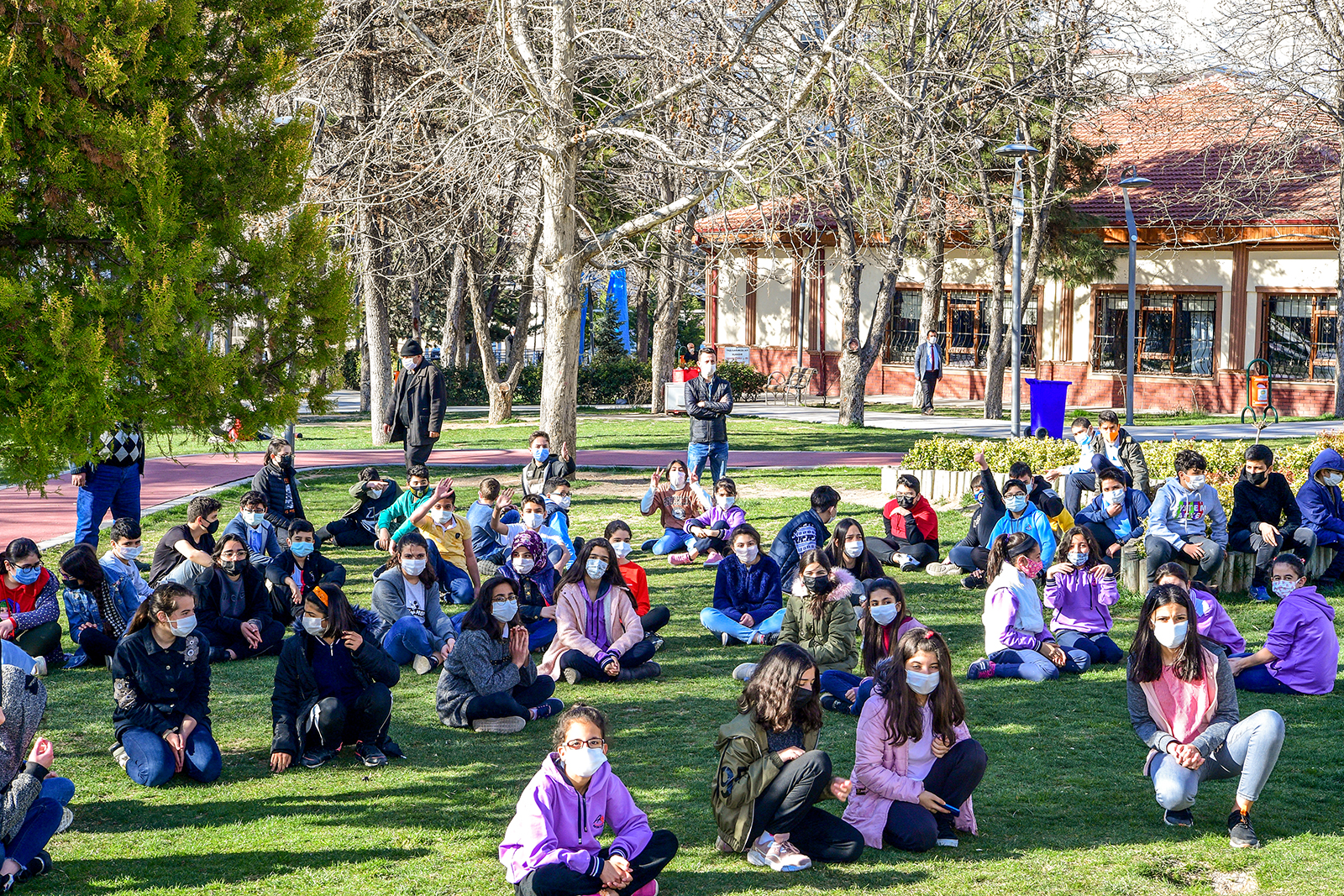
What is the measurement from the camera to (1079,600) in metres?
9.30

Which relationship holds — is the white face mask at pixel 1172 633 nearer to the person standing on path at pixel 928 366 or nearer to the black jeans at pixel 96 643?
the black jeans at pixel 96 643

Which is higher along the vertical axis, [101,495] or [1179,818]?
[101,495]

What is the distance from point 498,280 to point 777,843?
2895 centimetres

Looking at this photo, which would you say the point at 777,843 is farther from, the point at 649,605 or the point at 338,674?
the point at 649,605

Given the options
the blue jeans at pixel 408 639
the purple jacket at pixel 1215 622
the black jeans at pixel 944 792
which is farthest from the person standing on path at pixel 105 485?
the purple jacket at pixel 1215 622

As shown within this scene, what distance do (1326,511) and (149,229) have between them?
9878mm

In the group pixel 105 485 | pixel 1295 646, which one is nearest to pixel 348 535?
pixel 105 485

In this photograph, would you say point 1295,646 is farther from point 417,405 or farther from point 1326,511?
point 417,405

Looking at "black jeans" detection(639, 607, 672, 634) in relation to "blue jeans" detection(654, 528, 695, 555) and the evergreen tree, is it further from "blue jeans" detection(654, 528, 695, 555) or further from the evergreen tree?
the evergreen tree

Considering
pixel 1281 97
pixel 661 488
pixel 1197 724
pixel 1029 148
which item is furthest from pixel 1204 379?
pixel 1197 724

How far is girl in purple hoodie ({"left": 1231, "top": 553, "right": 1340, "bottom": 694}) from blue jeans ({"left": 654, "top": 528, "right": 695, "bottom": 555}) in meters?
5.98

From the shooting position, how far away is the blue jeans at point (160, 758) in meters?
6.67

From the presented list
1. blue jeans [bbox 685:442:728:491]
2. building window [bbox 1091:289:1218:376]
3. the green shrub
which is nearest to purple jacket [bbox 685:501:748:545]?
blue jeans [bbox 685:442:728:491]

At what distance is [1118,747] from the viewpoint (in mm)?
7332
